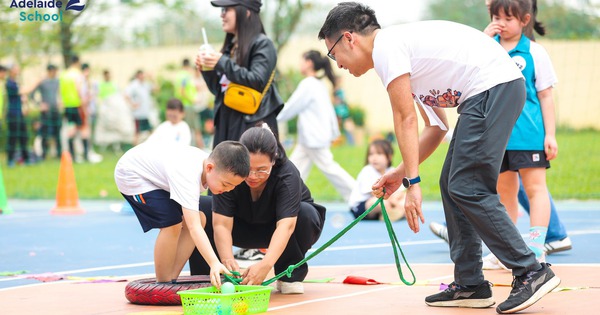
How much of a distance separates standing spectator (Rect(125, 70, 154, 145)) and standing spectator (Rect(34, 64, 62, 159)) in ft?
5.45

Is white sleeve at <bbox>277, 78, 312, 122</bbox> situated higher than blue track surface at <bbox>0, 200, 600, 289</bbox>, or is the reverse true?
white sleeve at <bbox>277, 78, 312, 122</bbox>

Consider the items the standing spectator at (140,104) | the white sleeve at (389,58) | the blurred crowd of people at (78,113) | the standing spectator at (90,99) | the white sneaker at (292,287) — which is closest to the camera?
the white sleeve at (389,58)

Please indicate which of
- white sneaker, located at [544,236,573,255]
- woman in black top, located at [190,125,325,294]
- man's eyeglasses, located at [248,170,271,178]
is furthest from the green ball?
white sneaker, located at [544,236,573,255]

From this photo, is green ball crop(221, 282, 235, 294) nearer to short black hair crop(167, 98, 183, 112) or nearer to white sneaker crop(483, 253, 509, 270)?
white sneaker crop(483, 253, 509, 270)

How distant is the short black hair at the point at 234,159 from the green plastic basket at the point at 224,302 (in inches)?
24.3

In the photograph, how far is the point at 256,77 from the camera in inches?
259

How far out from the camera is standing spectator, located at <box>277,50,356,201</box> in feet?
33.1

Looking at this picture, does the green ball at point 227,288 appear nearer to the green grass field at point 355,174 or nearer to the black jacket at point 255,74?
the black jacket at point 255,74

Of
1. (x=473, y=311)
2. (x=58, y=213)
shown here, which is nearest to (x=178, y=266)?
(x=473, y=311)

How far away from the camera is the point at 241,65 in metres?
A: 6.75

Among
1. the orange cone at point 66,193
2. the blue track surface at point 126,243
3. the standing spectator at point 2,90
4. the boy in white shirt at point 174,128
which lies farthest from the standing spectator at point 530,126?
the standing spectator at point 2,90

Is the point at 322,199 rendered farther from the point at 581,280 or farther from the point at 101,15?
the point at 101,15

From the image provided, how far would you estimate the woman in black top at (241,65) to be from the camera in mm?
6551

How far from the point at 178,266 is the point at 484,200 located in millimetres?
1914
